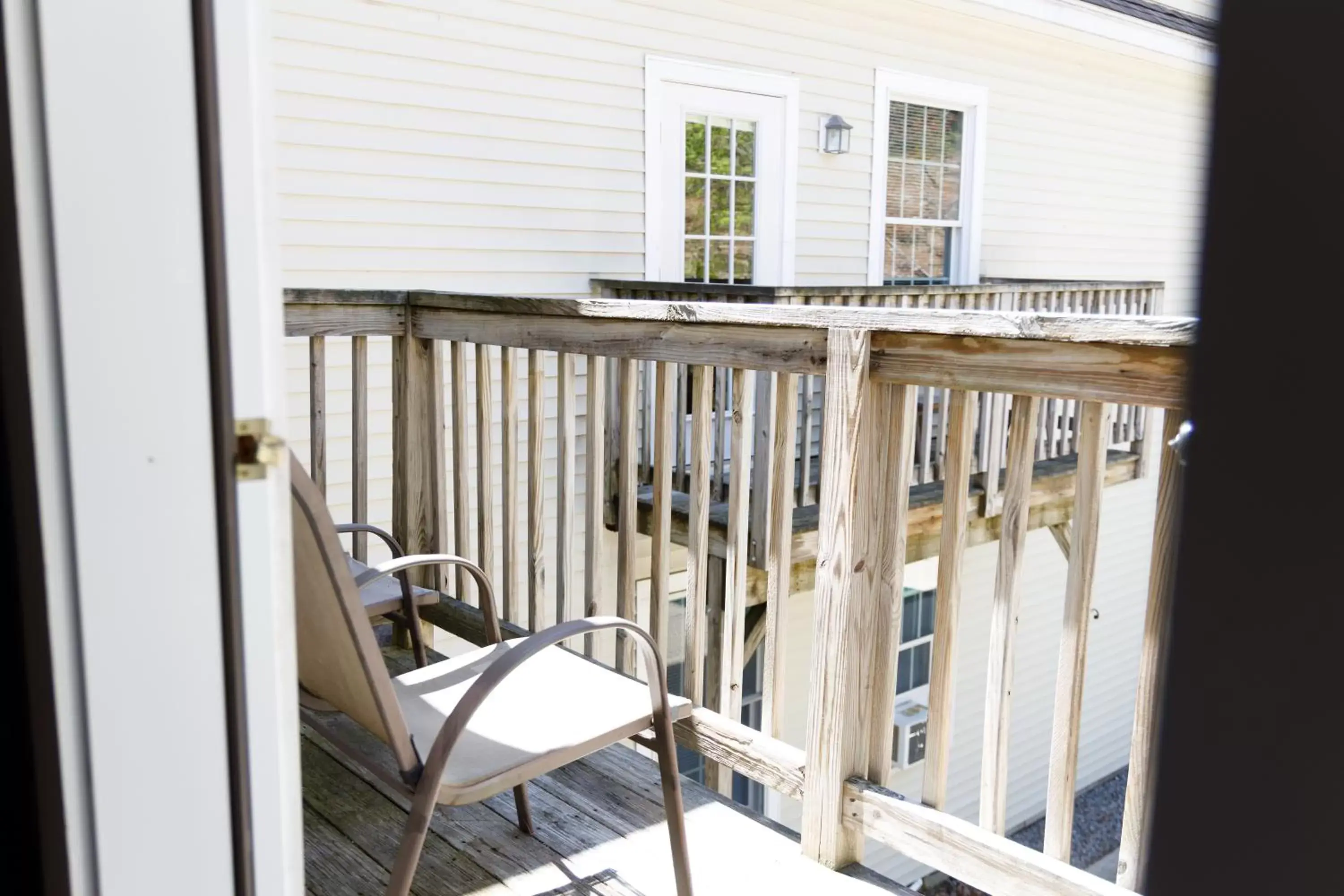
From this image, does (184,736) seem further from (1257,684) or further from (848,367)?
(848,367)

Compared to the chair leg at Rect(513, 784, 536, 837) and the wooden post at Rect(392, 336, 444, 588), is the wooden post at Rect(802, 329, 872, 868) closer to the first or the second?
the chair leg at Rect(513, 784, 536, 837)

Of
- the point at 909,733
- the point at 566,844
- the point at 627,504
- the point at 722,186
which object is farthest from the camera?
the point at 909,733

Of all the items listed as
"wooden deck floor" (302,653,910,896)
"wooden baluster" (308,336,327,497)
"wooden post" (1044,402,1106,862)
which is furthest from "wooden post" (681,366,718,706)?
"wooden baluster" (308,336,327,497)

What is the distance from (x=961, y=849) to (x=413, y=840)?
942 millimetres

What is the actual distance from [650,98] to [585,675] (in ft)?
15.8

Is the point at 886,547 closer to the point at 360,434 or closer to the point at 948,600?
the point at 948,600

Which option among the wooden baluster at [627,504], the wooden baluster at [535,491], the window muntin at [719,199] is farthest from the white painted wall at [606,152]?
the wooden baluster at [535,491]

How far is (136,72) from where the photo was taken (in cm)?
81

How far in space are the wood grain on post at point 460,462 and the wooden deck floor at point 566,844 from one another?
2.52 ft

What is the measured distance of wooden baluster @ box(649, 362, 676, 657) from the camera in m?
2.47

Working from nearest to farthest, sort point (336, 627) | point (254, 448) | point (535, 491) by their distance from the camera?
point (254, 448)
point (336, 627)
point (535, 491)

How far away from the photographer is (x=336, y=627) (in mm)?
1592

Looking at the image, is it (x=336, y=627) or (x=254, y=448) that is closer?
(x=254, y=448)

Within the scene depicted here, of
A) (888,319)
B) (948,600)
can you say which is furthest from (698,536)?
(888,319)
